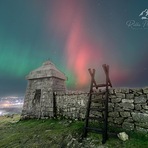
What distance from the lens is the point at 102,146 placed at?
492 centimetres

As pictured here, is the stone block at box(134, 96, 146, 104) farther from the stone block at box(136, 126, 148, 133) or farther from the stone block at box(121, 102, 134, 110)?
the stone block at box(136, 126, 148, 133)

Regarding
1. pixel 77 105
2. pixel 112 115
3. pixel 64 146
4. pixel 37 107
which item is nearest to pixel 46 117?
pixel 37 107

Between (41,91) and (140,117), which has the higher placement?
(41,91)

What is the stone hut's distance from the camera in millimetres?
10789

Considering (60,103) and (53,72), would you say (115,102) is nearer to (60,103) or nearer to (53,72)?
(60,103)

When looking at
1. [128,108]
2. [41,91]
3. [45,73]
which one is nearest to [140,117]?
[128,108]

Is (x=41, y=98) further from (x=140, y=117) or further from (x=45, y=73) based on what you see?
(x=140, y=117)

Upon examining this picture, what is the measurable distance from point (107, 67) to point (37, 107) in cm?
800

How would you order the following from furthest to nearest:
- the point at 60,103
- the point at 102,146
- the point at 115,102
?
the point at 60,103
the point at 115,102
the point at 102,146

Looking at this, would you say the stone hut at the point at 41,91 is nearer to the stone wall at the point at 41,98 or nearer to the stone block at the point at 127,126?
the stone wall at the point at 41,98

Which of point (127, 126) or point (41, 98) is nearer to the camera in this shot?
point (127, 126)

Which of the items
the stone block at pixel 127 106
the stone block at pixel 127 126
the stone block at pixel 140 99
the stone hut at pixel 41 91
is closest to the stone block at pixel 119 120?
the stone block at pixel 127 126

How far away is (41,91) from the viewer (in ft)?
37.9

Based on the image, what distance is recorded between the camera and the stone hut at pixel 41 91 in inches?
425
